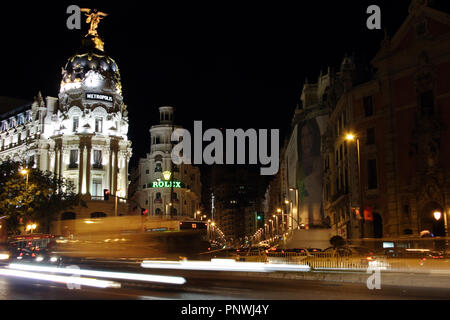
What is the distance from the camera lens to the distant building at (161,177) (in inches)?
4008

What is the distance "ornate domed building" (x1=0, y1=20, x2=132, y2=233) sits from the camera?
8456 cm

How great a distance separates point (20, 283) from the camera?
2155cm

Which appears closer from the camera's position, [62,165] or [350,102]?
[350,102]

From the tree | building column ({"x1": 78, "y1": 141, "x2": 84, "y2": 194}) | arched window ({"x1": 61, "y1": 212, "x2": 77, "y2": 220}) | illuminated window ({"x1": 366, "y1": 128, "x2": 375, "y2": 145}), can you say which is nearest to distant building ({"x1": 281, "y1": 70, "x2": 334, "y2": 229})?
illuminated window ({"x1": 366, "y1": 128, "x2": 375, "y2": 145})

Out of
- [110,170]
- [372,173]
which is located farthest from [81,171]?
[372,173]

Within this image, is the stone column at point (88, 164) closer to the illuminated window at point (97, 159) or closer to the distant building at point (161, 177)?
the illuminated window at point (97, 159)

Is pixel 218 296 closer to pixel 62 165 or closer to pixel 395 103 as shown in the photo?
pixel 395 103

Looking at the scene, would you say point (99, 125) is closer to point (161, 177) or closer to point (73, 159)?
point (73, 159)

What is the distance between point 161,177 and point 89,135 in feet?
69.4

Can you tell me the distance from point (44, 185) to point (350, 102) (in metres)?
37.6

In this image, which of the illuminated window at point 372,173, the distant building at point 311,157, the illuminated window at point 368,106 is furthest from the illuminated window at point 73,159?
the illuminated window at point 372,173

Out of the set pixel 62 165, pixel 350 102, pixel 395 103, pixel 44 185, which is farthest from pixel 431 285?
pixel 62 165

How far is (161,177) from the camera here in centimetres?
10238

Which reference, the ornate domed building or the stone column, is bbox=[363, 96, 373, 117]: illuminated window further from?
the stone column
